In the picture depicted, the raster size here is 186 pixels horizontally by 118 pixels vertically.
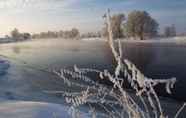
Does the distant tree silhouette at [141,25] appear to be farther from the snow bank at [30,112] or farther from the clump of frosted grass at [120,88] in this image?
the clump of frosted grass at [120,88]

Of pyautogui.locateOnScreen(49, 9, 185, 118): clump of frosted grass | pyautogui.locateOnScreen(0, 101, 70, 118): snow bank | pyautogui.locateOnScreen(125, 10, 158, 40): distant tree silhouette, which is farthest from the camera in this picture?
pyautogui.locateOnScreen(125, 10, 158, 40): distant tree silhouette

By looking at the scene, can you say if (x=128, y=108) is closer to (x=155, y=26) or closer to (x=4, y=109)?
(x=4, y=109)

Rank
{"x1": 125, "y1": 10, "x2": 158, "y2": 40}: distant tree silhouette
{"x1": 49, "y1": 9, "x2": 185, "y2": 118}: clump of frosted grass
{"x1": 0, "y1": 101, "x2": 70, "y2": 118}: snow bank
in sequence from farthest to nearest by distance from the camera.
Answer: {"x1": 125, "y1": 10, "x2": 158, "y2": 40}: distant tree silhouette
{"x1": 0, "y1": 101, "x2": 70, "y2": 118}: snow bank
{"x1": 49, "y1": 9, "x2": 185, "y2": 118}: clump of frosted grass

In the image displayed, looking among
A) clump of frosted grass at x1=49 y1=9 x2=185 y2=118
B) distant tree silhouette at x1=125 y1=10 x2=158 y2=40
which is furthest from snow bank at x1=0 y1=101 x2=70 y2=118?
distant tree silhouette at x1=125 y1=10 x2=158 y2=40

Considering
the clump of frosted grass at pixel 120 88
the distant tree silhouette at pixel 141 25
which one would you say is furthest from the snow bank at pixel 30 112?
the distant tree silhouette at pixel 141 25

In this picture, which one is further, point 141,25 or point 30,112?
point 141,25

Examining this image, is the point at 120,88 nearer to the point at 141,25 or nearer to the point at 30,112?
the point at 30,112

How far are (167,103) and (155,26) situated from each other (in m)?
36.0

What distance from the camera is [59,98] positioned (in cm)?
991

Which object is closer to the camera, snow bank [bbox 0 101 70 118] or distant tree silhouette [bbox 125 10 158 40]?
snow bank [bbox 0 101 70 118]

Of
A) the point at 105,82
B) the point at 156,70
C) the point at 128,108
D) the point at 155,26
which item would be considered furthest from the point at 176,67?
the point at 155,26

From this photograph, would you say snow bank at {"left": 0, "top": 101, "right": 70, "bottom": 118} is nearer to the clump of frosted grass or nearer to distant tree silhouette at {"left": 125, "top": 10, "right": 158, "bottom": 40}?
the clump of frosted grass

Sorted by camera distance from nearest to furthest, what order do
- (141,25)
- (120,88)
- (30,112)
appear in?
(120,88)
(30,112)
(141,25)

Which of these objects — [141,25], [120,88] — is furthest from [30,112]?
[141,25]
